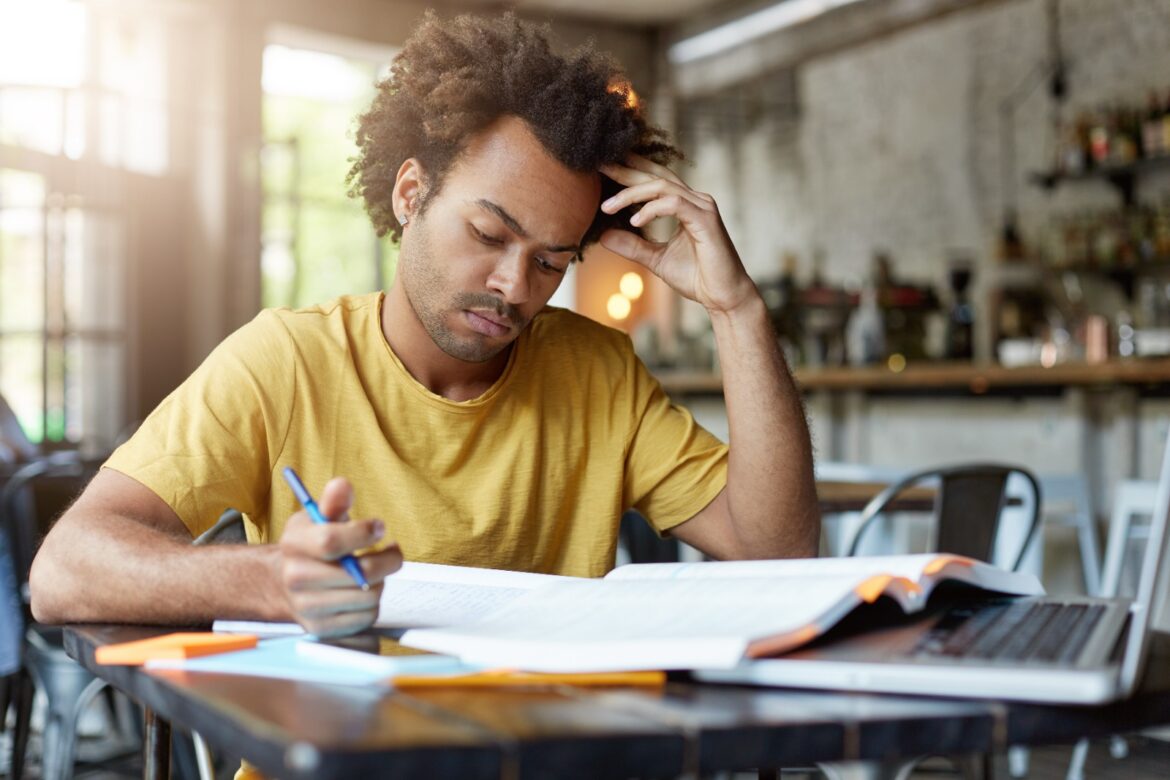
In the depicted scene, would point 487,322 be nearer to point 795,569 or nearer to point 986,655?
point 795,569

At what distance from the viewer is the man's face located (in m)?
1.43

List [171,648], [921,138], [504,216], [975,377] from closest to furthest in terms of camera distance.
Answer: [171,648], [504,216], [975,377], [921,138]

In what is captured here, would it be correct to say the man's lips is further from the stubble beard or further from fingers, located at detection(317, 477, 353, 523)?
fingers, located at detection(317, 477, 353, 523)

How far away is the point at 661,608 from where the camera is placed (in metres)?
0.89

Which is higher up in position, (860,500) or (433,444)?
(433,444)

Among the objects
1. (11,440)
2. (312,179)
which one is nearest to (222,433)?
(11,440)

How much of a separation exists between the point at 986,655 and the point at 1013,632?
93 millimetres

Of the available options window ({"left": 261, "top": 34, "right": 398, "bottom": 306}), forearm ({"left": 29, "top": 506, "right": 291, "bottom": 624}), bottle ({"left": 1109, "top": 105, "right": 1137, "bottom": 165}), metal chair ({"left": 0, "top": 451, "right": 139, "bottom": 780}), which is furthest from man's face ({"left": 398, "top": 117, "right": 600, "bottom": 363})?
window ({"left": 261, "top": 34, "right": 398, "bottom": 306})

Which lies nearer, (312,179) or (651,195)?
(651,195)

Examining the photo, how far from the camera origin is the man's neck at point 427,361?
5.02 ft

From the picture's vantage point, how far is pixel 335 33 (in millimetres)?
8234

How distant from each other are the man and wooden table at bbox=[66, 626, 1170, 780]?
58 cm

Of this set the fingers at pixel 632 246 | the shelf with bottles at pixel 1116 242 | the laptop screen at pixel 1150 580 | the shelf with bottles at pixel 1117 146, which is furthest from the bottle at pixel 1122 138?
the laptop screen at pixel 1150 580

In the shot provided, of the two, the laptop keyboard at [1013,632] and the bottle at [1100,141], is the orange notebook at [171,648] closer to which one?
the laptop keyboard at [1013,632]
